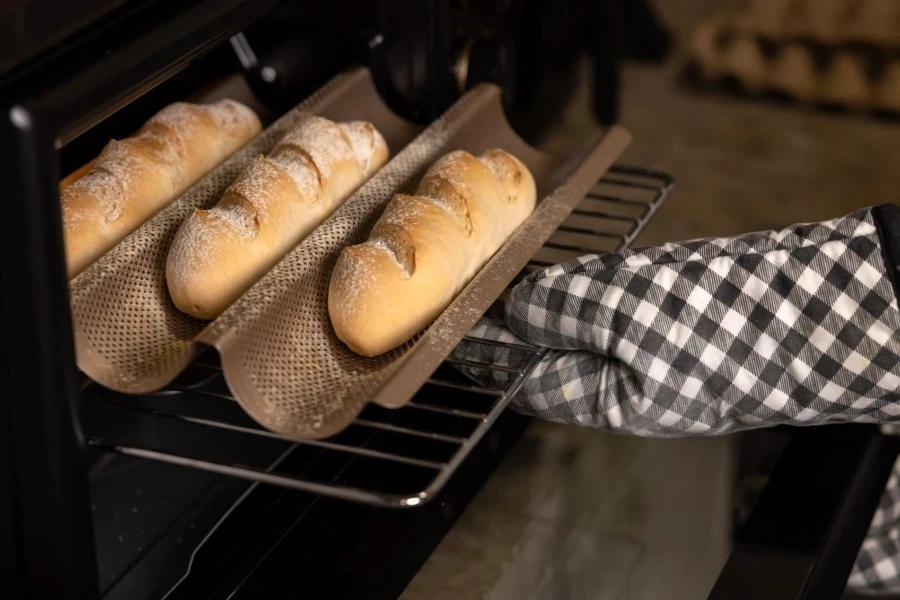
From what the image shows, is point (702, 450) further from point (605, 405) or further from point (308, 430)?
point (308, 430)

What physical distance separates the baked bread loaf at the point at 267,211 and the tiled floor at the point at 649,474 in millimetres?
298

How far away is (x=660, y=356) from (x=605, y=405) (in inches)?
2.8

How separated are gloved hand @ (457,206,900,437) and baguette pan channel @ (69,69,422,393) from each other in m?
0.29

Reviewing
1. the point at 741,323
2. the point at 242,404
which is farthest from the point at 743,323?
the point at 242,404

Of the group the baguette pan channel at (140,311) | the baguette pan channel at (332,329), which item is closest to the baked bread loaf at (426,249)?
the baguette pan channel at (332,329)

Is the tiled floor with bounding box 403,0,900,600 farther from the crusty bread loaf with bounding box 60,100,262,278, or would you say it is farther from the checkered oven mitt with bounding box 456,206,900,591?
the crusty bread loaf with bounding box 60,100,262,278

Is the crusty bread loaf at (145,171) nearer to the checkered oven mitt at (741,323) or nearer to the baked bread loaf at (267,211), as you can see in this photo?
the baked bread loaf at (267,211)

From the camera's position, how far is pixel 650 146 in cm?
151

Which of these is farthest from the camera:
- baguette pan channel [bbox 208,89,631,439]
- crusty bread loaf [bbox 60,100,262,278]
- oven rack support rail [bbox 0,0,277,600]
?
crusty bread loaf [bbox 60,100,262,278]

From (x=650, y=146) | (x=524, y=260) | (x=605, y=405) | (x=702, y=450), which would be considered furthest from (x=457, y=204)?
(x=650, y=146)

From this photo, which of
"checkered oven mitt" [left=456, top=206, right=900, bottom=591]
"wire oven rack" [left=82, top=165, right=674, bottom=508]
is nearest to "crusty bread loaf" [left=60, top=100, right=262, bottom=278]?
"wire oven rack" [left=82, top=165, right=674, bottom=508]

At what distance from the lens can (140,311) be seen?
0.83 m

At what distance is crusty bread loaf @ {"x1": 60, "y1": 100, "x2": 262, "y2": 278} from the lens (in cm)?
86

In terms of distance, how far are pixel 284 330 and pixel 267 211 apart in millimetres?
125
